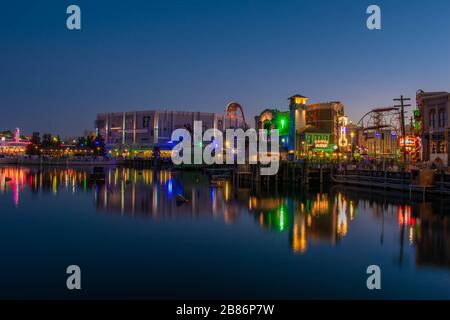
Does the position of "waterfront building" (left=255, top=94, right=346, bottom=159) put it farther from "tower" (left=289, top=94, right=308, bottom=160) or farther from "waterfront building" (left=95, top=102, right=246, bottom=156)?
"waterfront building" (left=95, top=102, right=246, bottom=156)

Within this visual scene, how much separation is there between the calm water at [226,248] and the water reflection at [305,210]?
86mm

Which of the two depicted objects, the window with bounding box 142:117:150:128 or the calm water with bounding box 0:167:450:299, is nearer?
Answer: the calm water with bounding box 0:167:450:299

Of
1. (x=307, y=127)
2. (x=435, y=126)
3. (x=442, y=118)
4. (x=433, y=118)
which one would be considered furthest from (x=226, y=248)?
(x=307, y=127)

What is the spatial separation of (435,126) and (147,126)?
353 ft

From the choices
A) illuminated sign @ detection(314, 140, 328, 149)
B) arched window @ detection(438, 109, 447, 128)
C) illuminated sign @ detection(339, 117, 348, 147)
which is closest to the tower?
illuminated sign @ detection(314, 140, 328, 149)

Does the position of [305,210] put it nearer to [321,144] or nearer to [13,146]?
[321,144]

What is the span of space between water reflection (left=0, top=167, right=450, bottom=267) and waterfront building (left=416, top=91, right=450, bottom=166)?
11433 mm

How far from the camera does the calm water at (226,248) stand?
15164 millimetres

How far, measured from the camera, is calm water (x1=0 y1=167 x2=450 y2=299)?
1516 cm

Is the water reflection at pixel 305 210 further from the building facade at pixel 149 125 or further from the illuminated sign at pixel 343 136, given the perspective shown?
the building facade at pixel 149 125
